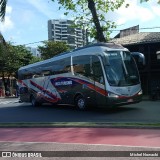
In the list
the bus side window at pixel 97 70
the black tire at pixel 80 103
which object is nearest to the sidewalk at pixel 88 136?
the bus side window at pixel 97 70

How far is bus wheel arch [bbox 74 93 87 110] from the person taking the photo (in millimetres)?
19250

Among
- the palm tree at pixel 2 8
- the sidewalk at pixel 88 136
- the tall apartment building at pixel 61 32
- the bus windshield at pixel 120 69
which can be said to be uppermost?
the tall apartment building at pixel 61 32

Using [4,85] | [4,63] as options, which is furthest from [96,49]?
[4,85]

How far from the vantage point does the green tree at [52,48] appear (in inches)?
2324

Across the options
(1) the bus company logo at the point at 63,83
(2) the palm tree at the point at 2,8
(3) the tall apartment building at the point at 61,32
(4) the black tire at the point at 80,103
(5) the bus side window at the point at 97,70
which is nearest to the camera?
(2) the palm tree at the point at 2,8

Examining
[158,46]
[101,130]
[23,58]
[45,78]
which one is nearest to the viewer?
[101,130]

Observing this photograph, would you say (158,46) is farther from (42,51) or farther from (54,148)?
(42,51)

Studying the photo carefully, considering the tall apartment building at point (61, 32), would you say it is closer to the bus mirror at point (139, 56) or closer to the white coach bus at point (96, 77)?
the white coach bus at point (96, 77)

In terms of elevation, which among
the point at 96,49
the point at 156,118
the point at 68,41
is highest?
the point at 68,41

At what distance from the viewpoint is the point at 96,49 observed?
721 inches

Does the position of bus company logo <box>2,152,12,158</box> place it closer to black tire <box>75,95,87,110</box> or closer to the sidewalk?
the sidewalk

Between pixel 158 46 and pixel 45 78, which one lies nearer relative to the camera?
pixel 45 78

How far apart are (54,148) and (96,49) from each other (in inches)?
375

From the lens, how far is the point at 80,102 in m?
19.7
